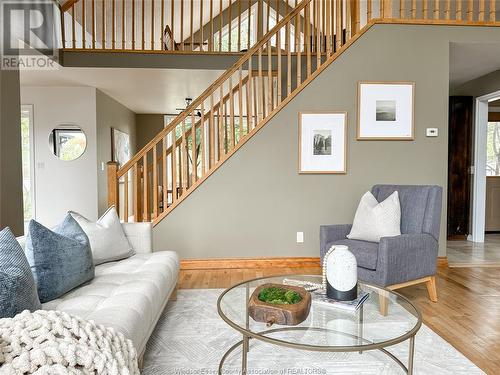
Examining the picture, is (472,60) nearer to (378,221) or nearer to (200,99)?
(378,221)

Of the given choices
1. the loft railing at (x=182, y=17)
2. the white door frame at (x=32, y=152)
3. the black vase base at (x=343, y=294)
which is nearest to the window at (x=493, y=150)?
the loft railing at (x=182, y=17)

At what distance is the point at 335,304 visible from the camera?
173 cm

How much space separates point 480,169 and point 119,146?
6.28 m

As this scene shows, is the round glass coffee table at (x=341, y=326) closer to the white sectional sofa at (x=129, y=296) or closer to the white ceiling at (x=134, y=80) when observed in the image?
the white sectional sofa at (x=129, y=296)

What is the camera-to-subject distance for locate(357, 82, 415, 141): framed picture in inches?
155

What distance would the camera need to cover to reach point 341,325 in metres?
1.61

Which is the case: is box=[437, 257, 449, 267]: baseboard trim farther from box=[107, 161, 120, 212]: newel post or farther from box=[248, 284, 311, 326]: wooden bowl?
box=[107, 161, 120, 212]: newel post

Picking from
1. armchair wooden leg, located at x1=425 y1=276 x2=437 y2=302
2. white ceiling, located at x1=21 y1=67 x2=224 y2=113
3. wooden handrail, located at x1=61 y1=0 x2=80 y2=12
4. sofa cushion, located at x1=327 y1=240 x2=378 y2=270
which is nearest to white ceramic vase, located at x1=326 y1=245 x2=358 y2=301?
sofa cushion, located at x1=327 y1=240 x2=378 y2=270

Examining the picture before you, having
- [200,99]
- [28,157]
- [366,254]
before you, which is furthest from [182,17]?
[366,254]

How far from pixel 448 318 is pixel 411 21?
2.99 m

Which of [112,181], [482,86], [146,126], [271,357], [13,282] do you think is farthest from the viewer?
[146,126]

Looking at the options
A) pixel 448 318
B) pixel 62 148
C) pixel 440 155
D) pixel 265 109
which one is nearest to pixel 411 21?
pixel 440 155

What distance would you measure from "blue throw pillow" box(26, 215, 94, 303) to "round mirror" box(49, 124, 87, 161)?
4400 mm

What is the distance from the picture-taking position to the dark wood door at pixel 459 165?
5.51m
